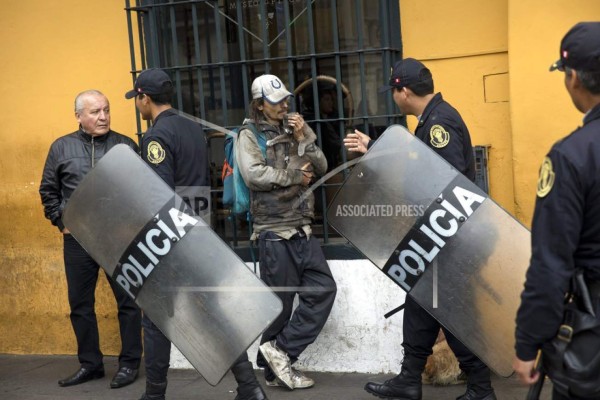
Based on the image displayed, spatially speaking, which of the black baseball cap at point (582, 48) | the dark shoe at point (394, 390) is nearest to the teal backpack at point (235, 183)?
the dark shoe at point (394, 390)

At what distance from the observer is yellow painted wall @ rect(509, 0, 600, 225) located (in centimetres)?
503

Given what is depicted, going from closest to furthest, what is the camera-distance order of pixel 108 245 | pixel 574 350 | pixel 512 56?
pixel 574 350 → pixel 108 245 → pixel 512 56

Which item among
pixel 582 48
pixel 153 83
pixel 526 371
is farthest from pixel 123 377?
pixel 582 48

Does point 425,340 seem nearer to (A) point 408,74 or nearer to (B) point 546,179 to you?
(A) point 408,74

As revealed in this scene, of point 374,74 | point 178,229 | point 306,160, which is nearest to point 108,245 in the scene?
point 178,229

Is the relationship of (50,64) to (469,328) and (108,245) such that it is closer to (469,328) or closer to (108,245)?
(108,245)

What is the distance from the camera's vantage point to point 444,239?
13.6 ft

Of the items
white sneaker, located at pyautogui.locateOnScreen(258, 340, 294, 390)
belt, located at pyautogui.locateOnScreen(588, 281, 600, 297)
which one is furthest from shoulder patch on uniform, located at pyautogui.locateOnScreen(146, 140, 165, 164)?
belt, located at pyautogui.locateOnScreen(588, 281, 600, 297)

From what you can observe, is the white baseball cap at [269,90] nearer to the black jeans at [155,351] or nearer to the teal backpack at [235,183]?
the teal backpack at [235,183]

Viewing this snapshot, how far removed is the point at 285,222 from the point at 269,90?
2.39ft

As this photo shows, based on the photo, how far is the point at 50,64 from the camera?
6.29m

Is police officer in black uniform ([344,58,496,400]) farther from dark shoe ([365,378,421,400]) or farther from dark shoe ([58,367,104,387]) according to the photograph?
dark shoe ([58,367,104,387])

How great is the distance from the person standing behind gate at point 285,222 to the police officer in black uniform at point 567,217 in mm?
2311

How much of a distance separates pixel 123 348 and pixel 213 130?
146cm
